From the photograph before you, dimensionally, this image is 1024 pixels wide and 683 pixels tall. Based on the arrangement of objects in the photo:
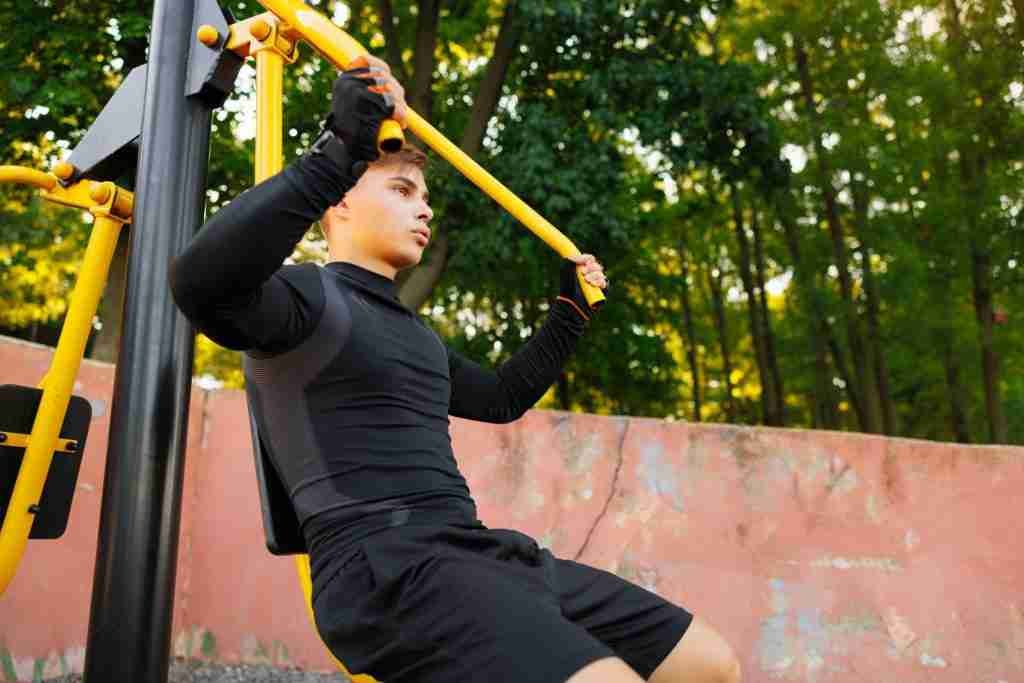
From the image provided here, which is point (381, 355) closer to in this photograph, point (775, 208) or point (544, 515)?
point (544, 515)

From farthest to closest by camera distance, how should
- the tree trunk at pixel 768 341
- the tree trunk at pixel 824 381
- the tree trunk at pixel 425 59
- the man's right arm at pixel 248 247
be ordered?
the tree trunk at pixel 768 341, the tree trunk at pixel 824 381, the tree trunk at pixel 425 59, the man's right arm at pixel 248 247

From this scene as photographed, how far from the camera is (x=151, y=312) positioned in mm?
1803

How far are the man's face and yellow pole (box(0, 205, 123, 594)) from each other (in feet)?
1.69

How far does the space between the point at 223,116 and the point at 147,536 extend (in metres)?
7.49

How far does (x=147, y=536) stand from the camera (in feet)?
5.70

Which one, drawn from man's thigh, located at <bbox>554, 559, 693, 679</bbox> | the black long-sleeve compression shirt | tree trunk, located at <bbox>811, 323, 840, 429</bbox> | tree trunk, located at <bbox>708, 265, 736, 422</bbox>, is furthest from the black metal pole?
tree trunk, located at <bbox>708, 265, 736, 422</bbox>

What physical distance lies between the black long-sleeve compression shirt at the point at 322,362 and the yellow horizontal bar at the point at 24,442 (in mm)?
591

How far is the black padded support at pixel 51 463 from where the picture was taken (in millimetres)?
1929

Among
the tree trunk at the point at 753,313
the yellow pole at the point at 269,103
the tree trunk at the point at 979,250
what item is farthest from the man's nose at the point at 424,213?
the tree trunk at the point at 753,313

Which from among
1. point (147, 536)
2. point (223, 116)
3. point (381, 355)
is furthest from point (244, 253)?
point (223, 116)

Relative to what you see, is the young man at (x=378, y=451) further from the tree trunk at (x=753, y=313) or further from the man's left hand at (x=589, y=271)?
the tree trunk at (x=753, y=313)

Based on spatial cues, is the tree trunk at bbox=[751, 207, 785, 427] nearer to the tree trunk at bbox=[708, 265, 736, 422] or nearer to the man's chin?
the tree trunk at bbox=[708, 265, 736, 422]

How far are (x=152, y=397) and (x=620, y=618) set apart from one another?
89cm

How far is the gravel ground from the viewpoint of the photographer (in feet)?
12.2
